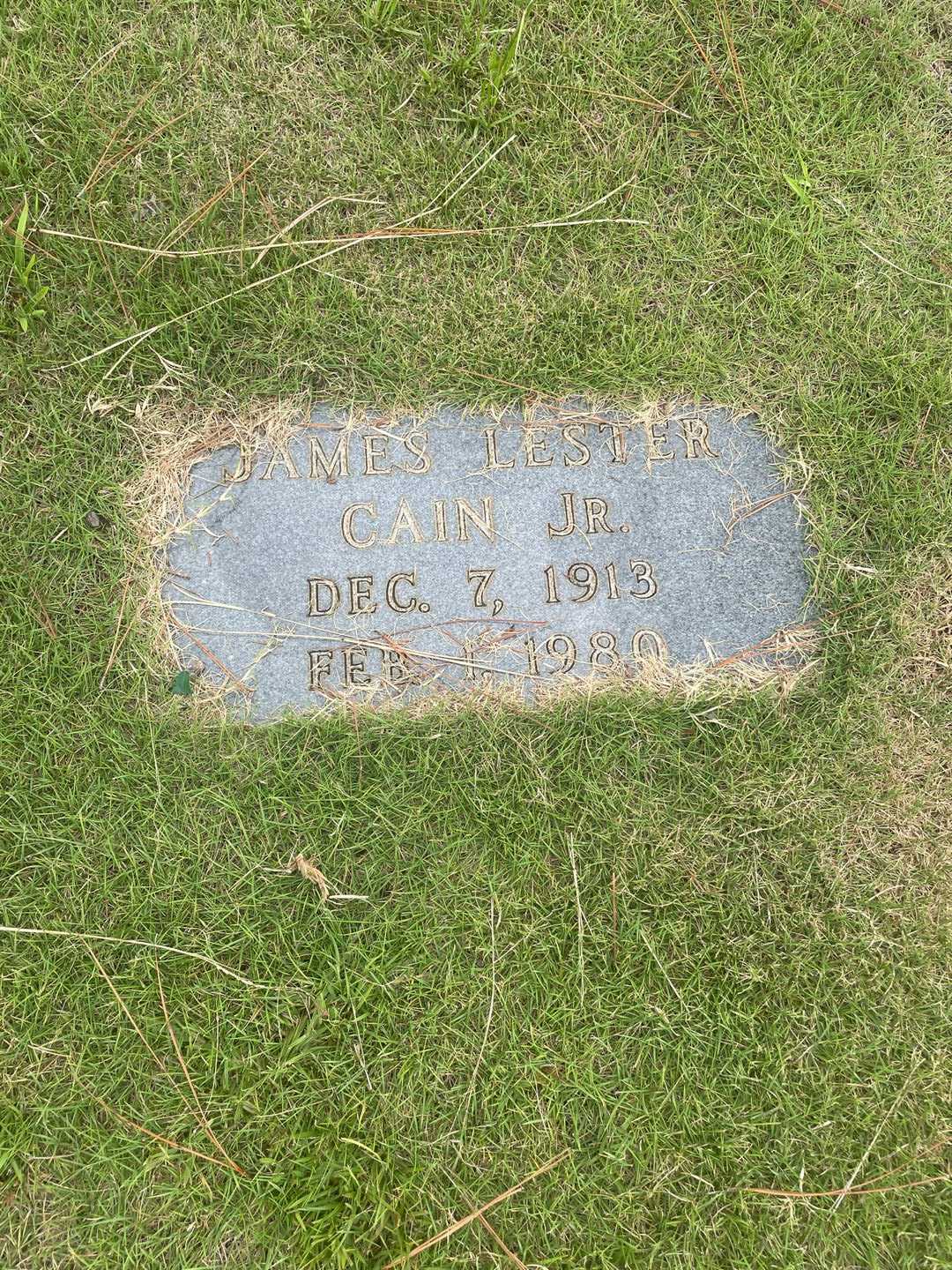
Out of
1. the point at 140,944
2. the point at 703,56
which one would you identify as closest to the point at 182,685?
the point at 140,944

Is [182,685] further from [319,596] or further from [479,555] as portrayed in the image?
[479,555]

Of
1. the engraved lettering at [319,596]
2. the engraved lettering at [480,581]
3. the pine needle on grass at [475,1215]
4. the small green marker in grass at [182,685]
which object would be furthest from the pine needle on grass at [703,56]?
the pine needle on grass at [475,1215]

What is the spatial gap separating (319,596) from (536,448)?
704 mm

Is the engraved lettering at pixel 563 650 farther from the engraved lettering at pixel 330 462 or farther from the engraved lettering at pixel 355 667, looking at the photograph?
the engraved lettering at pixel 330 462

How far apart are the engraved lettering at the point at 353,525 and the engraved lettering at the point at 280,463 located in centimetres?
17

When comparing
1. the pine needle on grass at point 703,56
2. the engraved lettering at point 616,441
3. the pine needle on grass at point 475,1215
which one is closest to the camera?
the pine needle on grass at point 475,1215

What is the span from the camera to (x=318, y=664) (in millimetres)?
1918

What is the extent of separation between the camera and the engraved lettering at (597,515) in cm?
197

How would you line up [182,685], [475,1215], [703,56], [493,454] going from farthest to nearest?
[703,56]
[493,454]
[182,685]
[475,1215]

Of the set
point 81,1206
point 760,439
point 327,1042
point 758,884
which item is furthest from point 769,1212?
point 760,439

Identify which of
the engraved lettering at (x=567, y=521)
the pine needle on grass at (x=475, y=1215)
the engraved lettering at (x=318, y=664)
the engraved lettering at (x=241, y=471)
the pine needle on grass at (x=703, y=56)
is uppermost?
the pine needle on grass at (x=703, y=56)

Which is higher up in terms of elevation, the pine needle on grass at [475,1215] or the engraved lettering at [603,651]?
the engraved lettering at [603,651]

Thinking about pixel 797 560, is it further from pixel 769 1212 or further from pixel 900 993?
pixel 769 1212

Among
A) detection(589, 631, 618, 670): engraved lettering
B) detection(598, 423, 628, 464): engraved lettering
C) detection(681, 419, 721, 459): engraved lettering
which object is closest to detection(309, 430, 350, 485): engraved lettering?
detection(598, 423, 628, 464): engraved lettering
